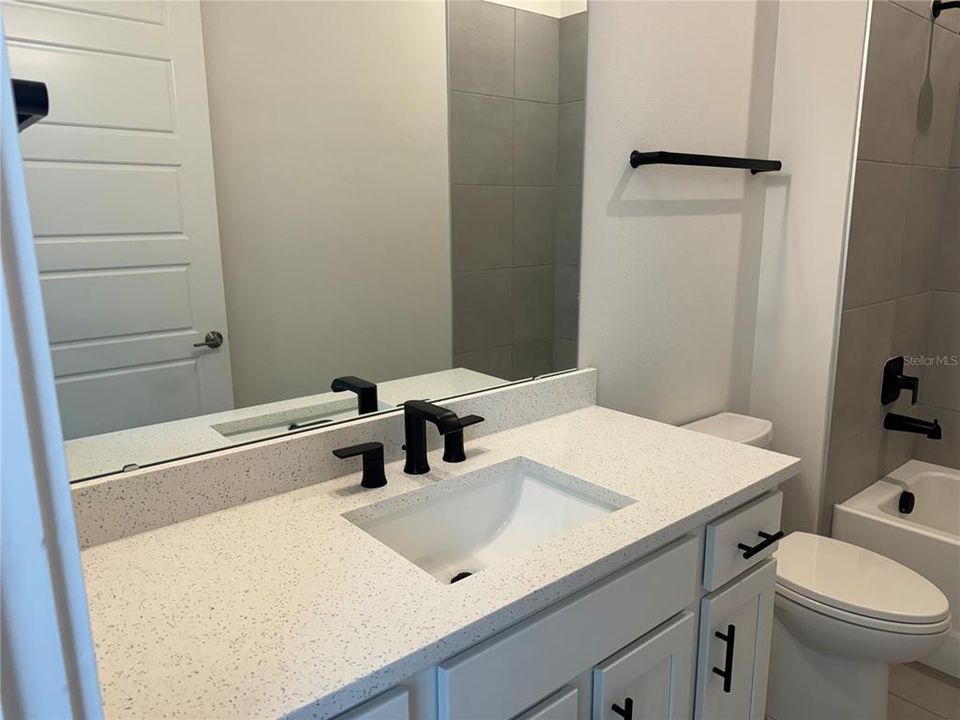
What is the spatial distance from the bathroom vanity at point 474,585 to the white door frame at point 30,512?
25cm

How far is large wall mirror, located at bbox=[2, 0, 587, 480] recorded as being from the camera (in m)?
1.03

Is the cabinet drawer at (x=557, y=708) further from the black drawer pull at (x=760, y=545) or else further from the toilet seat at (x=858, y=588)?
the toilet seat at (x=858, y=588)

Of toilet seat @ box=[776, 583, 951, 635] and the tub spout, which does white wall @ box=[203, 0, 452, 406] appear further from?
A: the tub spout

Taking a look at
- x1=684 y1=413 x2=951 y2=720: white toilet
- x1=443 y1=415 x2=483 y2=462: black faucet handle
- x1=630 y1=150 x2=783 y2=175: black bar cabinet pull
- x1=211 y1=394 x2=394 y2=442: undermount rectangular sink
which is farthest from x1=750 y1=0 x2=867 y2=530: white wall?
x1=211 y1=394 x2=394 y2=442: undermount rectangular sink

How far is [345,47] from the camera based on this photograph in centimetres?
130

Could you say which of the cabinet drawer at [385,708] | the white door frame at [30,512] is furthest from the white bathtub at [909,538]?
the white door frame at [30,512]

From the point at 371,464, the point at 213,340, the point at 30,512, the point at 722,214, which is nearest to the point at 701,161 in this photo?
the point at 722,214

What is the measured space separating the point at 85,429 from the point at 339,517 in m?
0.41

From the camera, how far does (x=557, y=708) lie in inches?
38.4

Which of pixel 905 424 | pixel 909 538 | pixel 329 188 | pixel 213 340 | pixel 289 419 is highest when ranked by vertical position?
pixel 329 188

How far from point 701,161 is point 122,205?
4.40ft

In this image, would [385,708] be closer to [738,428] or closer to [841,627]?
[841,627]

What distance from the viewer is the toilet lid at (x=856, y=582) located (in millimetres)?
1639

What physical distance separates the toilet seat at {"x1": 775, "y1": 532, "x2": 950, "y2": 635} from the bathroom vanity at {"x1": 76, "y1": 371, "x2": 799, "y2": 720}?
1.10 feet
